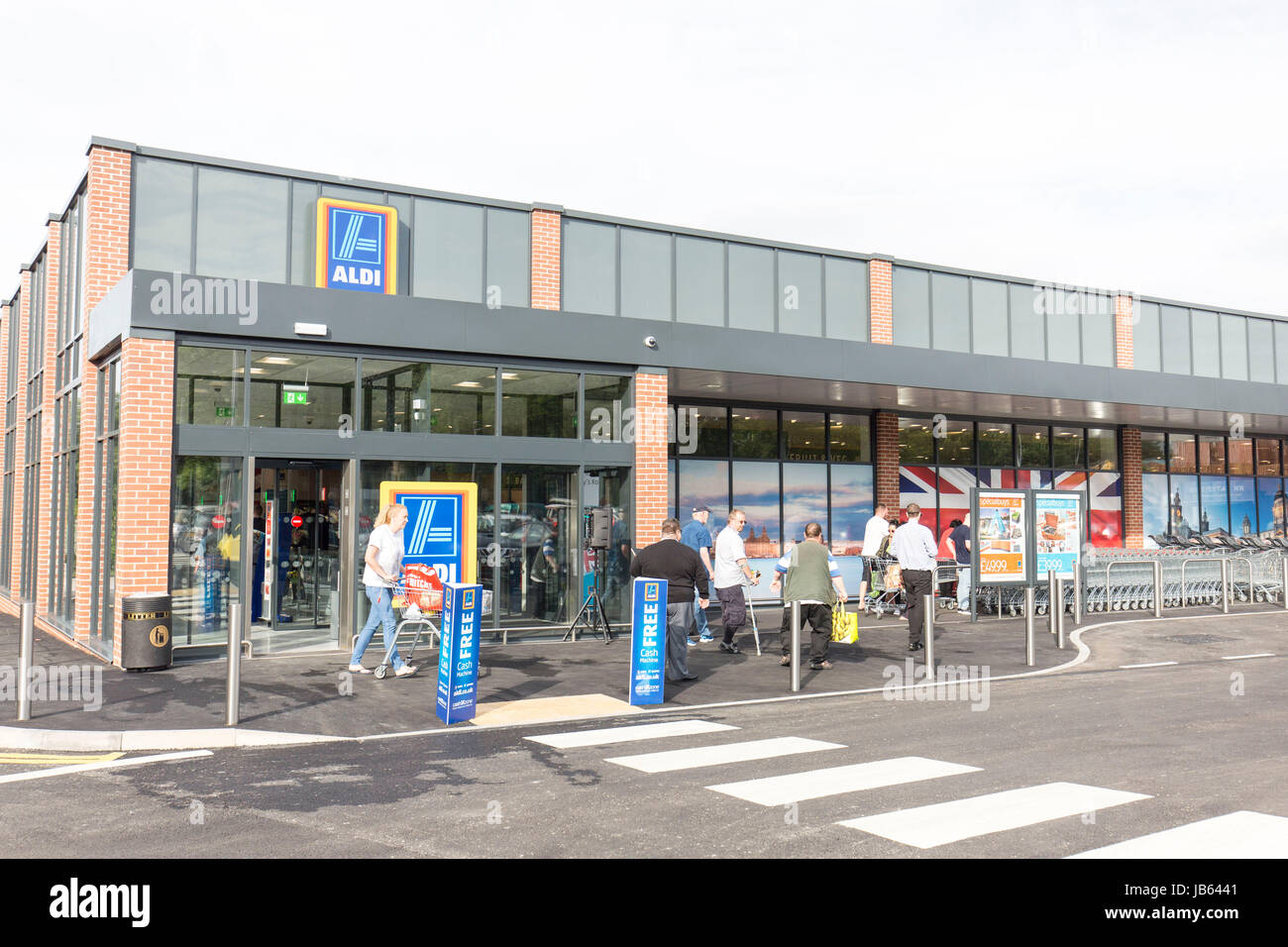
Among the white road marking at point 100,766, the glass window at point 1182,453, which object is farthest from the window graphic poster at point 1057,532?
the white road marking at point 100,766

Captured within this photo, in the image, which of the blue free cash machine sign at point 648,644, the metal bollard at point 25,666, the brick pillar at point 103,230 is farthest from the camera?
the brick pillar at point 103,230

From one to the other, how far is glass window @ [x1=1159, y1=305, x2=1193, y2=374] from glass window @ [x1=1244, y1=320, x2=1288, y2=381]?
8.22 feet

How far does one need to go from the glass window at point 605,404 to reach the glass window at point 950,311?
348 inches

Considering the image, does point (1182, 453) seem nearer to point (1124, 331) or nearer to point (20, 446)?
point (1124, 331)

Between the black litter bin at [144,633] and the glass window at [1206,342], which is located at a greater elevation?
the glass window at [1206,342]

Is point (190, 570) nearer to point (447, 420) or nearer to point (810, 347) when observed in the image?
point (447, 420)

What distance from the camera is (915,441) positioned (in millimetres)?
23953

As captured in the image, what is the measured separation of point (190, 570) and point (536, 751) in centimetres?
713

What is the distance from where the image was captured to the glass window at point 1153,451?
27281 millimetres

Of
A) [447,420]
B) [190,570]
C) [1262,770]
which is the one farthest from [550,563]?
[1262,770]

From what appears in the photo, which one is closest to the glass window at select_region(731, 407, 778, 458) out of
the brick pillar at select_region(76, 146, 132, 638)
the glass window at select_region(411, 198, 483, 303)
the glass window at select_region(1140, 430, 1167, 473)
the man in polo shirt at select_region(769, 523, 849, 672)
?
the glass window at select_region(411, 198, 483, 303)

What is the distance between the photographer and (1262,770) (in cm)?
746

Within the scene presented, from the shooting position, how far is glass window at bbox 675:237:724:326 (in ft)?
64.4

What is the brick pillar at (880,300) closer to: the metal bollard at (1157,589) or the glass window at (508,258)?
the metal bollard at (1157,589)
